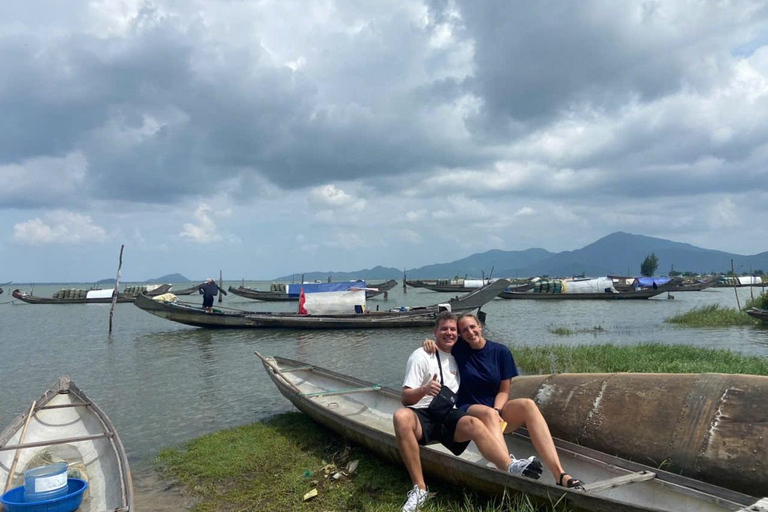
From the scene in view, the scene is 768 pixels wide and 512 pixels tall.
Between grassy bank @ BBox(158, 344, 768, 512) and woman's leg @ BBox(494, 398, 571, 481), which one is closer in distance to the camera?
woman's leg @ BBox(494, 398, 571, 481)

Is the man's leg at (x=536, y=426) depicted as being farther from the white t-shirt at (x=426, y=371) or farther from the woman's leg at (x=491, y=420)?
the white t-shirt at (x=426, y=371)

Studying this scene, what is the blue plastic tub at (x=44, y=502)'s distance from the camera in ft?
15.3

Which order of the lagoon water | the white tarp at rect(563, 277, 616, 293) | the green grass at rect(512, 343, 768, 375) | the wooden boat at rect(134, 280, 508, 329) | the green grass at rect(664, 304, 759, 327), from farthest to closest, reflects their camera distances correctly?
the white tarp at rect(563, 277, 616, 293) → the wooden boat at rect(134, 280, 508, 329) → the green grass at rect(664, 304, 759, 327) → the green grass at rect(512, 343, 768, 375) → the lagoon water

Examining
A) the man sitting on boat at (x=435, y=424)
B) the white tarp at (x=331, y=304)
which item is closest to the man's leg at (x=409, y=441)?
the man sitting on boat at (x=435, y=424)

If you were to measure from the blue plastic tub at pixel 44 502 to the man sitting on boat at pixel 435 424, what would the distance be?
3.47 metres

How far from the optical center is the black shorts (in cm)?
526

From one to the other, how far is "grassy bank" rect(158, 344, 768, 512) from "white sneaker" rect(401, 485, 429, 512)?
119 millimetres

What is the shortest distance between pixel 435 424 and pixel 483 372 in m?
0.82

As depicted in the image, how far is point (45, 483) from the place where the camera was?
4836mm

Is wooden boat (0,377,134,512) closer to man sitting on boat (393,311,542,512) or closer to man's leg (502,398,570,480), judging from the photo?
man sitting on boat (393,311,542,512)

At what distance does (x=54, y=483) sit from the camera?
4.89m

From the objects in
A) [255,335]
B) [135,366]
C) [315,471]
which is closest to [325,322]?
[255,335]

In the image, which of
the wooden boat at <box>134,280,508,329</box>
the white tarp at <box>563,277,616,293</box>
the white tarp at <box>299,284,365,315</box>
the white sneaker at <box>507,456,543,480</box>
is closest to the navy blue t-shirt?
the white sneaker at <box>507,456,543,480</box>

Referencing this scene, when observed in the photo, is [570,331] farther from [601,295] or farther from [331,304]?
[601,295]
